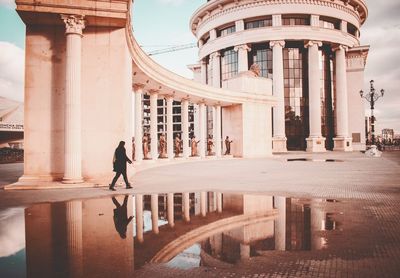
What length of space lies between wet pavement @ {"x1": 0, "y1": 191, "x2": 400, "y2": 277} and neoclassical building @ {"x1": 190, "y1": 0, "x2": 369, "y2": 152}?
132 feet

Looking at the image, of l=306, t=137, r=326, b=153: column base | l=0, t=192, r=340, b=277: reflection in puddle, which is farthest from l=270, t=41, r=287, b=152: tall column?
l=0, t=192, r=340, b=277: reflection in puddle

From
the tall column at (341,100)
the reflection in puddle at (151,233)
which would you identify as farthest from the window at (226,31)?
the reflection in puddle at (151,233)

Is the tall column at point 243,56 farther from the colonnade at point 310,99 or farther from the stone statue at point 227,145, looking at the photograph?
the stone statue at point 227,145

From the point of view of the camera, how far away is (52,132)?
13.3m

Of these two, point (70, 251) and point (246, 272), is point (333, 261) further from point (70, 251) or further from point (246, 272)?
point (70, 251)

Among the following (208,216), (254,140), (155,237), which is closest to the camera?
(155,237)

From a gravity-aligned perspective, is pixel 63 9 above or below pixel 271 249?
above

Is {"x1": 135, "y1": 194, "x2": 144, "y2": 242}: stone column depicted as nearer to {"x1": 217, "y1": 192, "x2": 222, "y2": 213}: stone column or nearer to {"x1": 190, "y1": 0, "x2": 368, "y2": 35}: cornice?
{"x1": 217, "y1": 192, "x2": 222, "y2": 213}: stone column

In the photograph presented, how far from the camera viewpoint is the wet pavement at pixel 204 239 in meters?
4.11

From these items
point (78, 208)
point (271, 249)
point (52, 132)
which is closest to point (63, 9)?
point (52, 132)

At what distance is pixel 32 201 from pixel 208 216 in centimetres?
519

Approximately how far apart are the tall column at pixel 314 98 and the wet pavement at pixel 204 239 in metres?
40.5

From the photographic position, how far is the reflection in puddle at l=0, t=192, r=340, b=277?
4.40 meters

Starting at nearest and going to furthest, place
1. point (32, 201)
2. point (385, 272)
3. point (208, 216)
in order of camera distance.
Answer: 1. point (385, 272)
2. point (208, 216)
3. point (32, 201)
